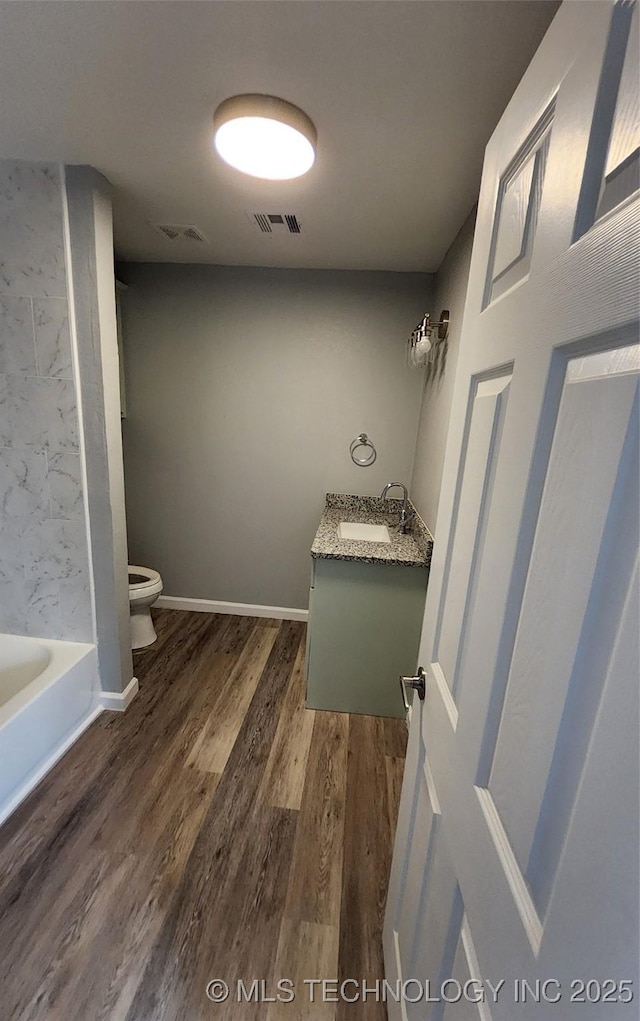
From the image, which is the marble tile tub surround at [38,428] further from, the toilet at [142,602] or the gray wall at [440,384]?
the gray wall at [440,384]

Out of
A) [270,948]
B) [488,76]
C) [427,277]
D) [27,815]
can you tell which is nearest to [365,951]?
[270,948]

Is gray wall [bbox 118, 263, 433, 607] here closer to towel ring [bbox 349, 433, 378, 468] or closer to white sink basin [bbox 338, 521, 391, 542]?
towel ring [bbox 349, 433, 378, 468]

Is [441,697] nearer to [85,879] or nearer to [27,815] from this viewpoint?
[85,879]

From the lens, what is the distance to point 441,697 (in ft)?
2.81

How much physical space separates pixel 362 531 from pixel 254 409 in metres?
1.10

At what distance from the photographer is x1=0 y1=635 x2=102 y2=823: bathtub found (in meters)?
1.59

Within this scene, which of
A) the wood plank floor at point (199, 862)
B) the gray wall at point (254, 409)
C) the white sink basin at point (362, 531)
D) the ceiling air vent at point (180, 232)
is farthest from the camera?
the gray wall at point (254, 409)

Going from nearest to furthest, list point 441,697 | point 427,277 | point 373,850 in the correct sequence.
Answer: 1. point 441,697
2. point 373,850
3. point 427,277

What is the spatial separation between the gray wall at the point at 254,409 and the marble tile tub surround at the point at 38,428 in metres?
1.09

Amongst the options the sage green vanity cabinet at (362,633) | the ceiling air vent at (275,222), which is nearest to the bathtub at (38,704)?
the sage green vanity cabinet at (362,633)

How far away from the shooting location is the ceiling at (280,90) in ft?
3.14

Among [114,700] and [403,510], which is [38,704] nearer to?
[114,700]

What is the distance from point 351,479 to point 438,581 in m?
1.97

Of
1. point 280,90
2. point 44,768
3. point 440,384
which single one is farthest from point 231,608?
point 280,90
